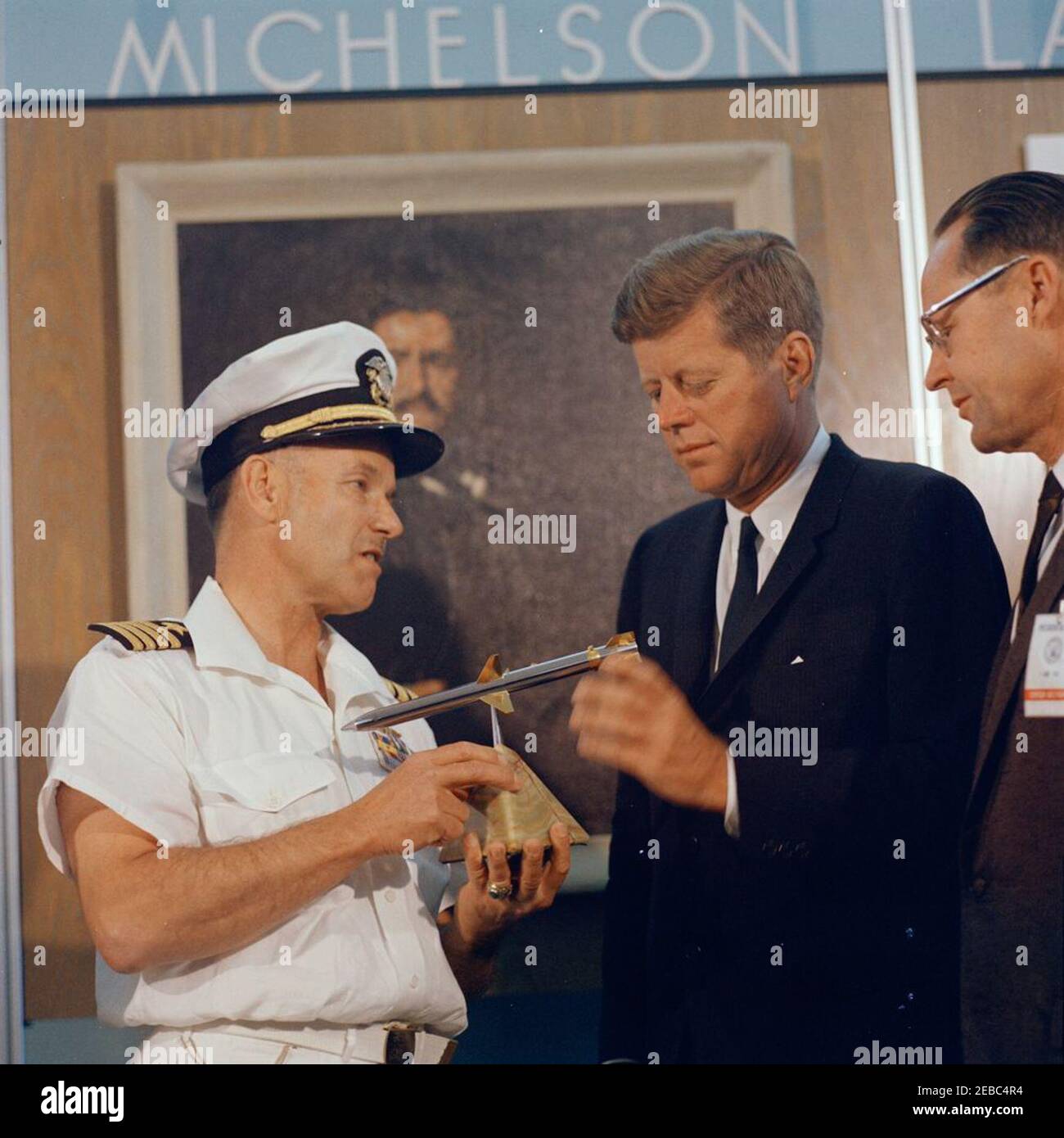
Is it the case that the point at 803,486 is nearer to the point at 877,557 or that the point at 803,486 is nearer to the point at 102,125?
the point at 877,557

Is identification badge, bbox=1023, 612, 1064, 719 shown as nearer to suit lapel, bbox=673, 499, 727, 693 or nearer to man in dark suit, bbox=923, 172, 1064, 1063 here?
man in dark suit, bbox=923, 172, 1064, 1063

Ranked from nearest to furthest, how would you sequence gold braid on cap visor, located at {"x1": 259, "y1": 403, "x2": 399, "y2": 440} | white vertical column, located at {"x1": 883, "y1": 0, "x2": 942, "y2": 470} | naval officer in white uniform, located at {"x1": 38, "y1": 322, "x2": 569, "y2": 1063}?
1. naval officer in white uniform, located at {"x1": 38, "y1": 322, "x2": 569, "y2": 1063}
2. gold braid on cap visor, located at {"x1": 259, "y1": 403, "x2": 399, "y2": 440}
3. white vertical column, located at {"x1": 883, "y1": 0, "x2": 942, "y2": 470}

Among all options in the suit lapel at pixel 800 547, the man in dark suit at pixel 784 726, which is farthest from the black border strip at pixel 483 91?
the suit lapel at pixel 800 547

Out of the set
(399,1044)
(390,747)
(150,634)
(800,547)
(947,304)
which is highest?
(947,304)

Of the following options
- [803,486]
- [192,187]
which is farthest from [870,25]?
[192,187]

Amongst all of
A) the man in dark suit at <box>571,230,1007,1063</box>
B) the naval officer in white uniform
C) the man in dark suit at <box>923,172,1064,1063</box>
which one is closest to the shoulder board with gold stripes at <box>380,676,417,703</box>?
the naval officer in white uniform

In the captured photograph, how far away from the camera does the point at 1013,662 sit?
2.43m

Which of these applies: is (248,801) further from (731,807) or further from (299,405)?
(731,807)

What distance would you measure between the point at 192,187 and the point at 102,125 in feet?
0.75

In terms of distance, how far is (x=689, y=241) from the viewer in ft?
8.67

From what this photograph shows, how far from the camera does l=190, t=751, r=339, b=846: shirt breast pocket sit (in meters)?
2.33

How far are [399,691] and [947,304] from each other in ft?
4.26

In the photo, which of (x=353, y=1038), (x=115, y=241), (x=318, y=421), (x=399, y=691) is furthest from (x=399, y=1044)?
(x=115, y=241)

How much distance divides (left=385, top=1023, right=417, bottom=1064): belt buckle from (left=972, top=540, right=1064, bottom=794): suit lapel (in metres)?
1.11
